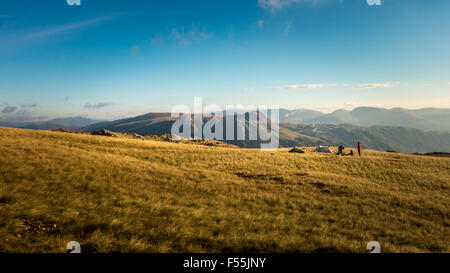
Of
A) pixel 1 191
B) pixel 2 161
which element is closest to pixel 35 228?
pixel 1 191

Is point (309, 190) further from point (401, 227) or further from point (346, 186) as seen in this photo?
point (401, 227)

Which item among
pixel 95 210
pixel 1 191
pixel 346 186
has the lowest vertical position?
pixel 346 186

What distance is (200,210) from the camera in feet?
36.3

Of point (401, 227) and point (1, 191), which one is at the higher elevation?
point (1, 191)

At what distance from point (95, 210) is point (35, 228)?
2524 mm

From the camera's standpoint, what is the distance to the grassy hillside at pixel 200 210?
266 inches

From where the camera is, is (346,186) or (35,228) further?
(346,186)

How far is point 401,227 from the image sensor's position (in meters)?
11.8

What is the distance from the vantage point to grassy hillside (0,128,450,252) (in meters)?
6.77
